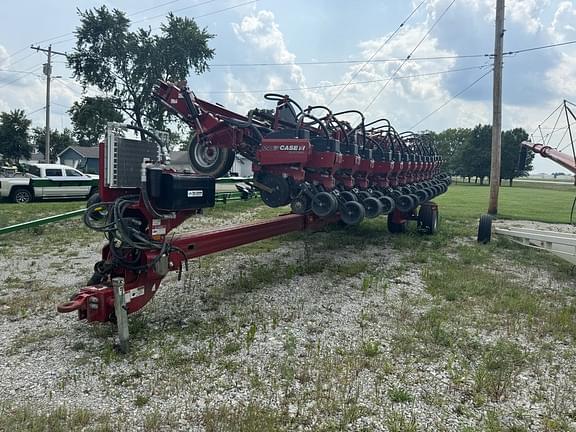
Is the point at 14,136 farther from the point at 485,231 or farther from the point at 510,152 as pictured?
the point at 510,152

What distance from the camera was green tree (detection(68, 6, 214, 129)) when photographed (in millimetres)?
23766

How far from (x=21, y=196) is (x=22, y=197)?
2.1 inches

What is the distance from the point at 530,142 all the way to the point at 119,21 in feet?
72.9

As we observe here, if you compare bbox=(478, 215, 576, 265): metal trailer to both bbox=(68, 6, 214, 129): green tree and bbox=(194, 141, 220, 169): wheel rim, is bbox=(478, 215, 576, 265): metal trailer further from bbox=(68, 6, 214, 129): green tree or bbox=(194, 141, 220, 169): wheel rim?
bbox=(68, 6, 214, 129): green tree

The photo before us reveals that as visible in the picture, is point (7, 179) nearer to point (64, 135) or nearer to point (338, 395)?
point (338, 395)

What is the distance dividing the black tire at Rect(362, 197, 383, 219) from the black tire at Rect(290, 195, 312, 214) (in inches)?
46.4

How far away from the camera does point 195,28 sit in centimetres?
2438

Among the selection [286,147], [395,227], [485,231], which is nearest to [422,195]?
[395,227]

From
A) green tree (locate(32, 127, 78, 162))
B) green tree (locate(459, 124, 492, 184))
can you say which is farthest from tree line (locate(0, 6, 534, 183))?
green tree (locate(459, 124, 492, 184))

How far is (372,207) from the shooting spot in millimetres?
7008

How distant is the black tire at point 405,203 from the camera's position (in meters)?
8.67

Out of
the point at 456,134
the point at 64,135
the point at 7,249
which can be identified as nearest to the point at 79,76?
the point at 7,249

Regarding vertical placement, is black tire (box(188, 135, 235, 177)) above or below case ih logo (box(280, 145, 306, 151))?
below

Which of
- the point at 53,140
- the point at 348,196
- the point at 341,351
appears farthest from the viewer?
the point at 53,140
